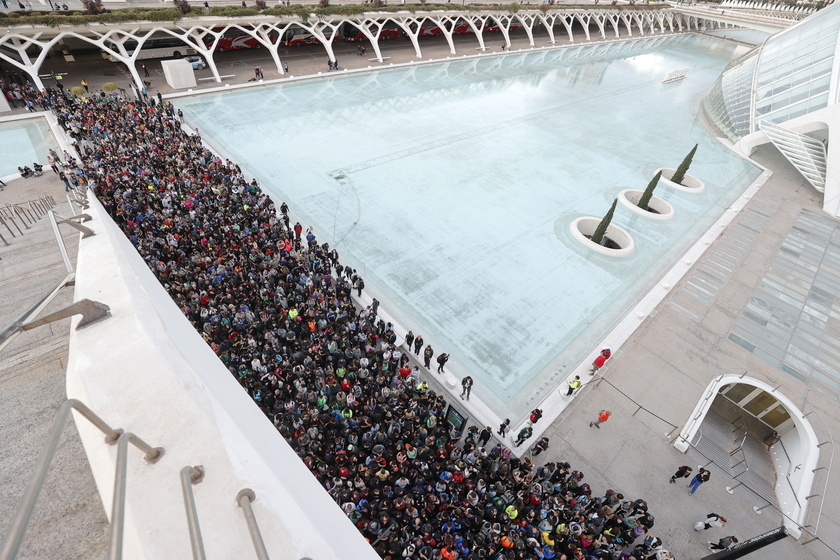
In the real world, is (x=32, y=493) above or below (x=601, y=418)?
above

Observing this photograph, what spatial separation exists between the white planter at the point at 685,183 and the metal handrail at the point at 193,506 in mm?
22110

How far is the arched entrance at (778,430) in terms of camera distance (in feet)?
29.4

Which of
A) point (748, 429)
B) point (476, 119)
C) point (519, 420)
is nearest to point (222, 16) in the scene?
point (476, 119)

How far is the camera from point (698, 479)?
8.30m

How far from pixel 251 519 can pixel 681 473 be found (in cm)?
926

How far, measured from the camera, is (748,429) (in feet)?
38.8

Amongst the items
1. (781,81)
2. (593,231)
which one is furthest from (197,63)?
(781,81)

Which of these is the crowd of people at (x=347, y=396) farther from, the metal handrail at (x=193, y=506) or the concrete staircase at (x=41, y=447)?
the metal handrail at (x=193, y=506)

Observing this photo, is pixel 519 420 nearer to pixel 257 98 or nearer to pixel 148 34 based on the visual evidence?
pixel 257 98

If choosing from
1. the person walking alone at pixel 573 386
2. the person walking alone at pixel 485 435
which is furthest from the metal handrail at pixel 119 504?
the person walking alone at pixel 573 386

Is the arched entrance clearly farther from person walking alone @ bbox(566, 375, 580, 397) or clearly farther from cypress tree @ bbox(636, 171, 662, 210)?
cypress tree @ bbox(636, 171, 662, 210)

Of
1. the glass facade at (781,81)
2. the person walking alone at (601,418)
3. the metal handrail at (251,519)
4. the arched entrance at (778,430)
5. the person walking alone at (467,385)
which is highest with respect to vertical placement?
the metal handrail at (251,519)

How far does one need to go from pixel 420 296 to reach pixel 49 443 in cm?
1055

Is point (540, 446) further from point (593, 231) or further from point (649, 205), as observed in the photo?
point (649, 205)
